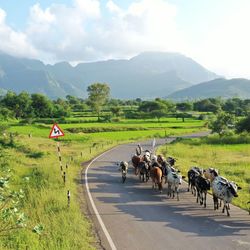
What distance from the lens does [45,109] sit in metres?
117

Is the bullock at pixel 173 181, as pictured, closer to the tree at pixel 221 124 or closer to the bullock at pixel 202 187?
the bullock at pixel 202 187

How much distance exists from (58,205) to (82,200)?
2.60 m

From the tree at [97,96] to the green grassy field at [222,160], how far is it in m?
68.8

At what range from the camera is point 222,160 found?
38562 millimetres

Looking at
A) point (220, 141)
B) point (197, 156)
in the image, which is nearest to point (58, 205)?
point (197, 156)

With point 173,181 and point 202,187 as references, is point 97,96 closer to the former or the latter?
point 173,181

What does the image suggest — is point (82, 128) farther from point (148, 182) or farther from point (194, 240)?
point (194, 240)

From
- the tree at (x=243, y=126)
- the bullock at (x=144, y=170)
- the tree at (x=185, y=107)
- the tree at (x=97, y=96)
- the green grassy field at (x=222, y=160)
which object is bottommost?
the green grassy field at (x=222, y=160)

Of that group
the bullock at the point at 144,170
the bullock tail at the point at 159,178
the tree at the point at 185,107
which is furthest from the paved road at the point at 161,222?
the tree at the point at 185,107

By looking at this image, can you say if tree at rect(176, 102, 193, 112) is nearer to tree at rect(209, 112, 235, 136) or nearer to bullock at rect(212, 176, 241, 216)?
tree at rect(209, 112, 235, 136)

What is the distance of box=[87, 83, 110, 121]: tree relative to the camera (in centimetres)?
12256

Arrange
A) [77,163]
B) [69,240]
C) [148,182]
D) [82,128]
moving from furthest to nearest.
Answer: [82,128] < [77,163] < [148,182] < [69,240]

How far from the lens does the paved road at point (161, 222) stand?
12156mm

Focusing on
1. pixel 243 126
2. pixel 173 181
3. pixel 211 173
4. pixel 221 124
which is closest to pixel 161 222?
pixel 173 181
